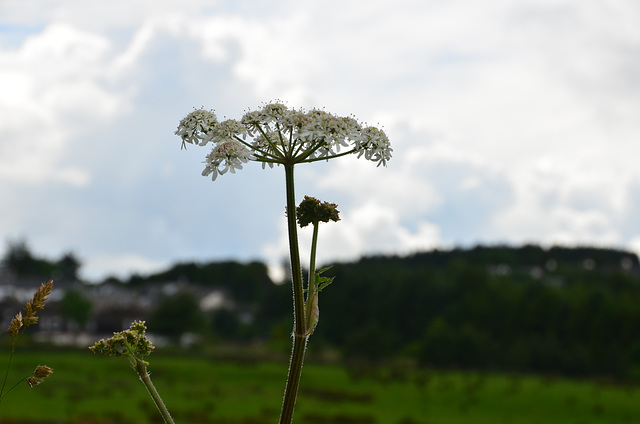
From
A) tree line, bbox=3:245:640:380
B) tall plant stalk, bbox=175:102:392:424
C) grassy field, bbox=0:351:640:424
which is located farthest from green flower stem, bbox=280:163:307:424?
tree line, bbox=3:245:640:380

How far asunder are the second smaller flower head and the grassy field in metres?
52.4

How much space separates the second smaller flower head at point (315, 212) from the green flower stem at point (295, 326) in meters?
0.25

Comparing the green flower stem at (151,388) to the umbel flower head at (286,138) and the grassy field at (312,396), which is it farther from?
the grassy field at (312,396)

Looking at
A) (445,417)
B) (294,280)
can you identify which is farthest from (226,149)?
(445,417)

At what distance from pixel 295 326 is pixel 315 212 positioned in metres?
0.61

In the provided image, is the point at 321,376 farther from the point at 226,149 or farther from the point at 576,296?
the point at 226,149

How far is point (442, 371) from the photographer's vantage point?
287 ft

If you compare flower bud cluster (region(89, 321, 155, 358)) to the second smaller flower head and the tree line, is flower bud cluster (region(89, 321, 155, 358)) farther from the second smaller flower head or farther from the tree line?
the tree line

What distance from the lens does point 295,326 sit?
10.4ft

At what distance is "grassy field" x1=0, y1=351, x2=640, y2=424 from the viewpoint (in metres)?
57.2

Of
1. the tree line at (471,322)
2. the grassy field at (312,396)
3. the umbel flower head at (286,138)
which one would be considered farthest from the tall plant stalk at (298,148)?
the tree line at (471,322)

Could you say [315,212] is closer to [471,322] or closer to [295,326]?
[295,326]

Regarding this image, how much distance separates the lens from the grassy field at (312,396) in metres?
57.2

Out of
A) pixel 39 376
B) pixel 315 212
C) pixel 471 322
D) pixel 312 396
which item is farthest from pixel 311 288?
pixel 471 322
